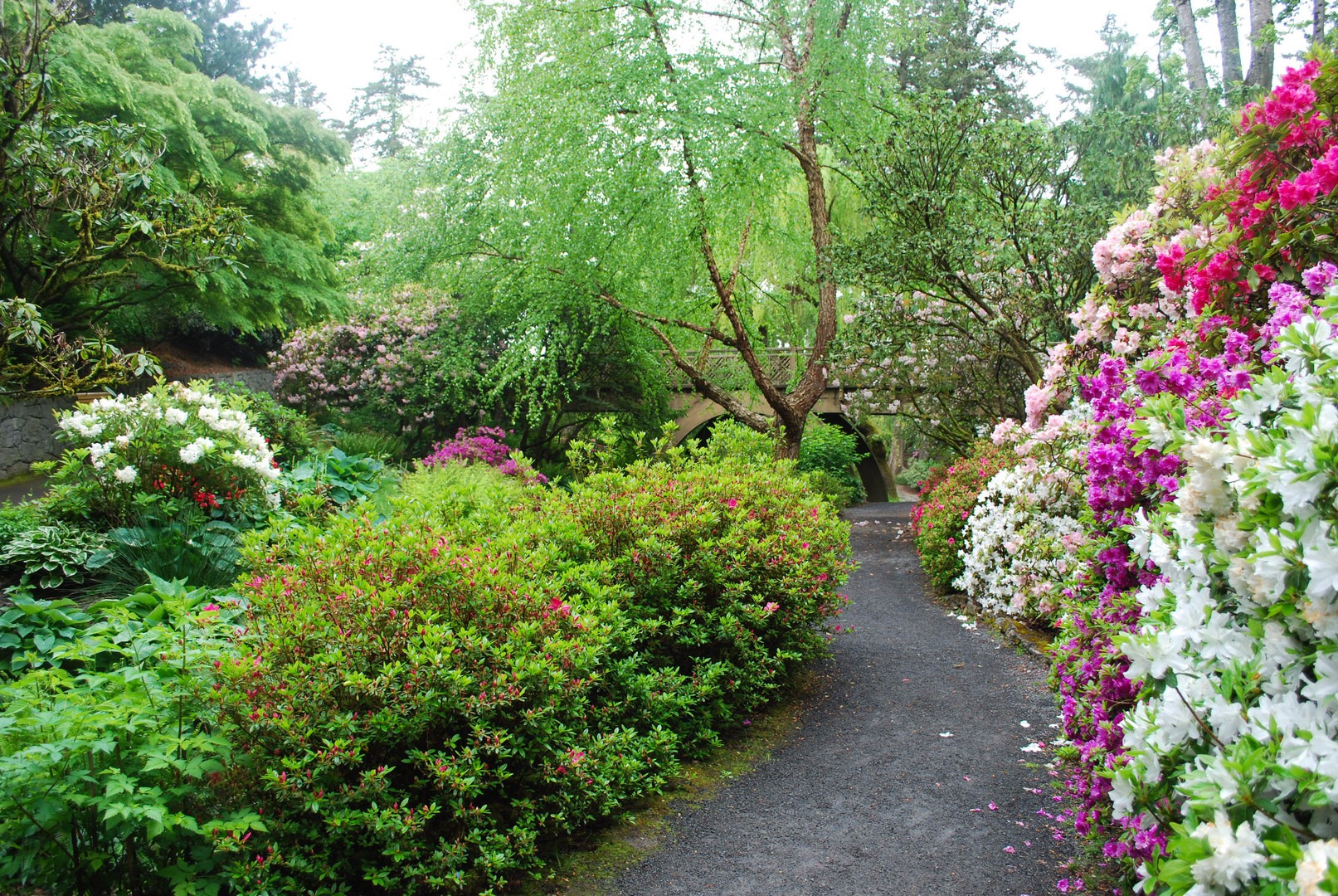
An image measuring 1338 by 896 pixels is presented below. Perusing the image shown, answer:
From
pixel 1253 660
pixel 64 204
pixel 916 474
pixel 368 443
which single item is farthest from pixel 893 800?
pixel 916 474

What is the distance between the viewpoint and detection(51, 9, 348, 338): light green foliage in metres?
9.58

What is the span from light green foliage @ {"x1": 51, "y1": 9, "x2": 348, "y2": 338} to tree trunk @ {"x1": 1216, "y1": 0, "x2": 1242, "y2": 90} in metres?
15.0

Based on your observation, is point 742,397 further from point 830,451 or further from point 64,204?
point 64,204

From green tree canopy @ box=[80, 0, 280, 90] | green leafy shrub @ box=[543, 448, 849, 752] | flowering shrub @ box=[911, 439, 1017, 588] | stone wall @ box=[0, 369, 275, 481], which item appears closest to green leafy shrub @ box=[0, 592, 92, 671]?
green leafy shrub @ box=[543, 448, 849, 752]

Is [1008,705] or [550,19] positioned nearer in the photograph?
[1008,705]

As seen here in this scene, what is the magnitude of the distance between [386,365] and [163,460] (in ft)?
24.0

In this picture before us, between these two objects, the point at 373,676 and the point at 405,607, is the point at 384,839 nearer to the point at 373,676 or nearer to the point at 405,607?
the point at 373,676

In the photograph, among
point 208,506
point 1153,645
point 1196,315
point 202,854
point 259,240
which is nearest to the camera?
point 1153,645

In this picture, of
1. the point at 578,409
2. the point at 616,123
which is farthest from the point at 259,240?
the point at 616,123

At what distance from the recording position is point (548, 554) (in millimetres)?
3742

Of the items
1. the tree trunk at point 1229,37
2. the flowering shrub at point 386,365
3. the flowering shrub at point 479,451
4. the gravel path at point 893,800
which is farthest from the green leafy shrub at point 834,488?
the tree trunk at point 1229,37

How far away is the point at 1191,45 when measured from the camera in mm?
13812

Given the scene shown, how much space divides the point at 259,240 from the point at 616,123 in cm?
649

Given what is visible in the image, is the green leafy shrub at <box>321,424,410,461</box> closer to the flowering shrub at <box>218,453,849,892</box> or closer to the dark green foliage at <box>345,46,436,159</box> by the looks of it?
the flowering shrub at <box>218,453,849,892</box>
